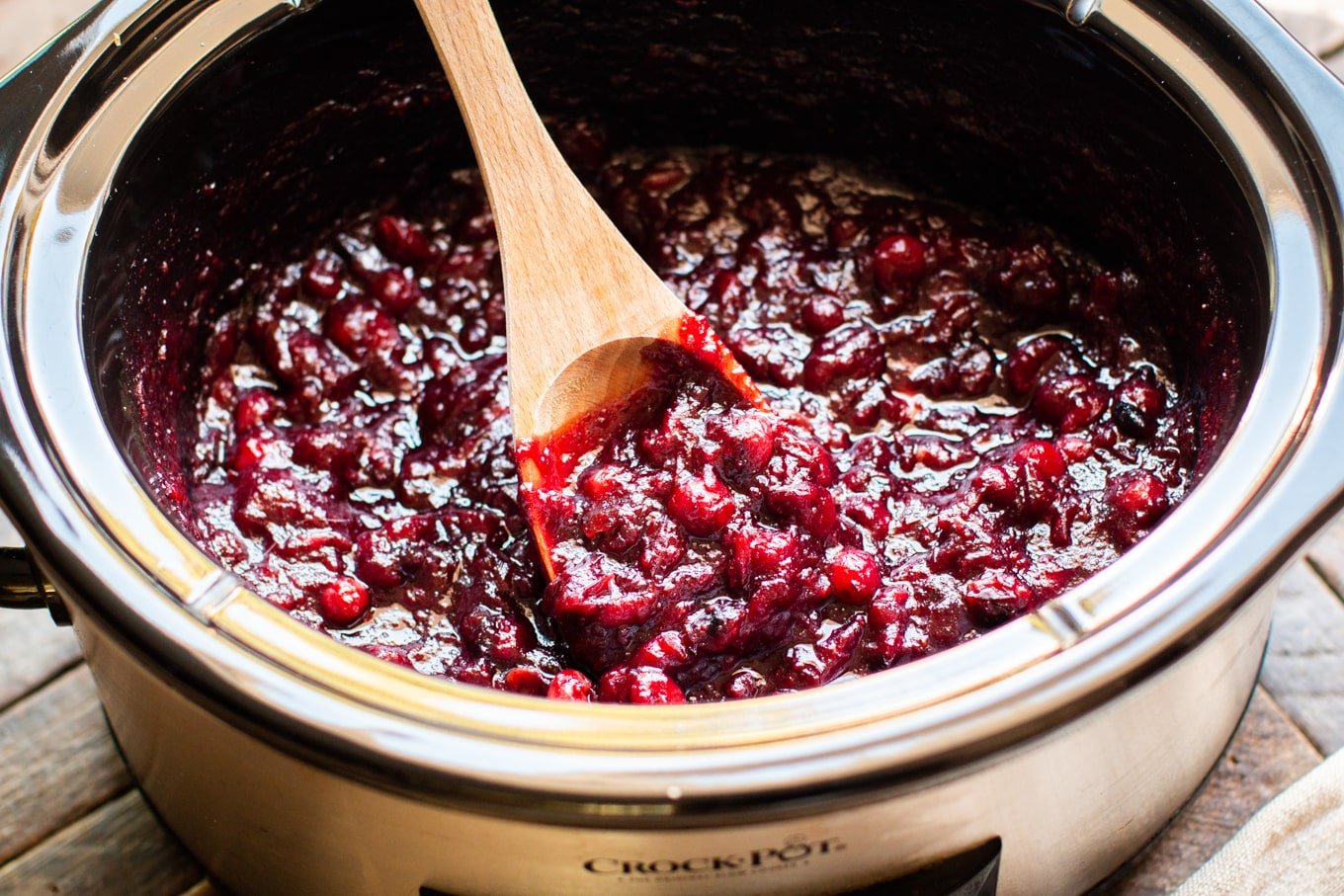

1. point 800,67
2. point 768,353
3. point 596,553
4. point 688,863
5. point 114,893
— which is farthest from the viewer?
point 800,67

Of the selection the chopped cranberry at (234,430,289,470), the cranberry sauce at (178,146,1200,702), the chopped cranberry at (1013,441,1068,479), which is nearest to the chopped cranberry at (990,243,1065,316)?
the cranberry sauce at (178,146,1200,702)

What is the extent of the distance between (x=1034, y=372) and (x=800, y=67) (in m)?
0.78

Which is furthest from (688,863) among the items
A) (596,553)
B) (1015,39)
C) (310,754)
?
(1015,39)

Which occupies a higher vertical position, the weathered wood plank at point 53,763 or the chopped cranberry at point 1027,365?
the chopped cranberry at point 1027,365

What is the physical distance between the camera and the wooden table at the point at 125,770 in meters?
2.30

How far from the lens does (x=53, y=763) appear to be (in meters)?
2.45

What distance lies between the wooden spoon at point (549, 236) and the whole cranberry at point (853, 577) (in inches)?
13.6

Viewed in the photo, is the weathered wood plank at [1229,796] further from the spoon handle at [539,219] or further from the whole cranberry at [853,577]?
the spoon handle at [539,219]

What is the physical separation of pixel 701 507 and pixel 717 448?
0.43 feet

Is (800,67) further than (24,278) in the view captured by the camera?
Yes

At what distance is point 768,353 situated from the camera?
8.07ft

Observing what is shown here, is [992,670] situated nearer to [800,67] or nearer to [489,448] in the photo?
[489,448]

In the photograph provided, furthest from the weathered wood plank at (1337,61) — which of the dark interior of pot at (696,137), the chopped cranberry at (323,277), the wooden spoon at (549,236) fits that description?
the chopped cranberry at (323,277)

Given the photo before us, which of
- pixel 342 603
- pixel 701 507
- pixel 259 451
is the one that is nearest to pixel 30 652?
pixel 259 451
